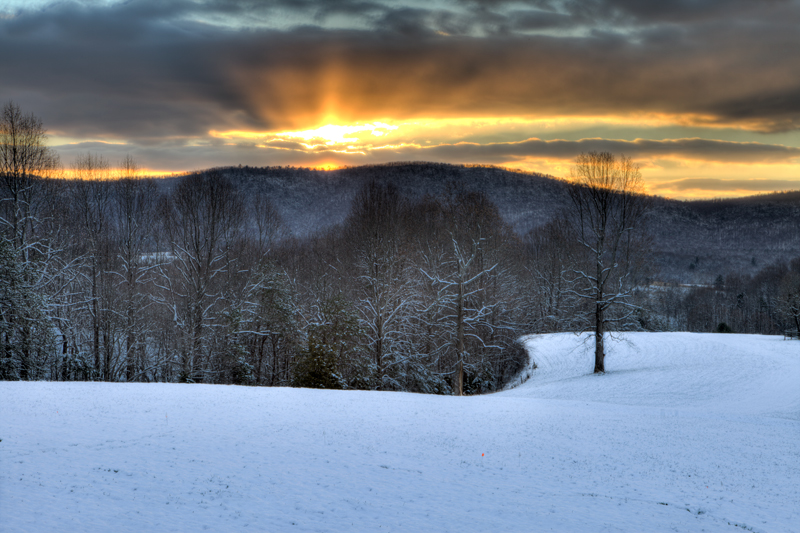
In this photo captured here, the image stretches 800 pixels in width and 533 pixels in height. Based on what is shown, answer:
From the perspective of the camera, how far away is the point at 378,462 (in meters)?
13.2

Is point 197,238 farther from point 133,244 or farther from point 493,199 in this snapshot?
point 493,199

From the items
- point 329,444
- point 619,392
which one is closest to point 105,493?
point 329,444

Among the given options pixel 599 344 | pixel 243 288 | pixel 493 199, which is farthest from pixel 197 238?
pixel 493 199

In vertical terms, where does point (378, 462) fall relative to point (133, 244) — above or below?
below

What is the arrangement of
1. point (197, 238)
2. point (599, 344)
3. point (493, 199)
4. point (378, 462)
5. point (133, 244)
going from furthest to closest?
point (493, 199) → point (133, 244) → point (197, 238) → point (599, 344) → point (378, 462)

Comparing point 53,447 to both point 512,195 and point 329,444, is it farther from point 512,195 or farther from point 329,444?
point 512,195

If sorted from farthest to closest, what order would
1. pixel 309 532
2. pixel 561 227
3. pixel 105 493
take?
1. pixel 561 227
2. pixel 105 493
3. pixel 309 532

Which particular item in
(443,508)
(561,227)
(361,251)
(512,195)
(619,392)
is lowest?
(619,392)

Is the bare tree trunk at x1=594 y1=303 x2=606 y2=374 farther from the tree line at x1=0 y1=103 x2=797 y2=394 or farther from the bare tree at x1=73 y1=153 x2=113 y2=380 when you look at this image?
the bare tree at x1=73 y1=153 x2=113 y2=380

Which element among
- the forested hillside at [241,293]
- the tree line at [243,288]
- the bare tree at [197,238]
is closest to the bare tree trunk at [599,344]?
the tree line at [243,288]

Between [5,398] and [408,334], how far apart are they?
2469 centimetres

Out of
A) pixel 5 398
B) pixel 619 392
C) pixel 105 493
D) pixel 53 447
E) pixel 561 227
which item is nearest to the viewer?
pixel 105 493

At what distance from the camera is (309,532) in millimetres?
8938

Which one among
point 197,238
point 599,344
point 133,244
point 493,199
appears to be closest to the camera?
point 599,344
